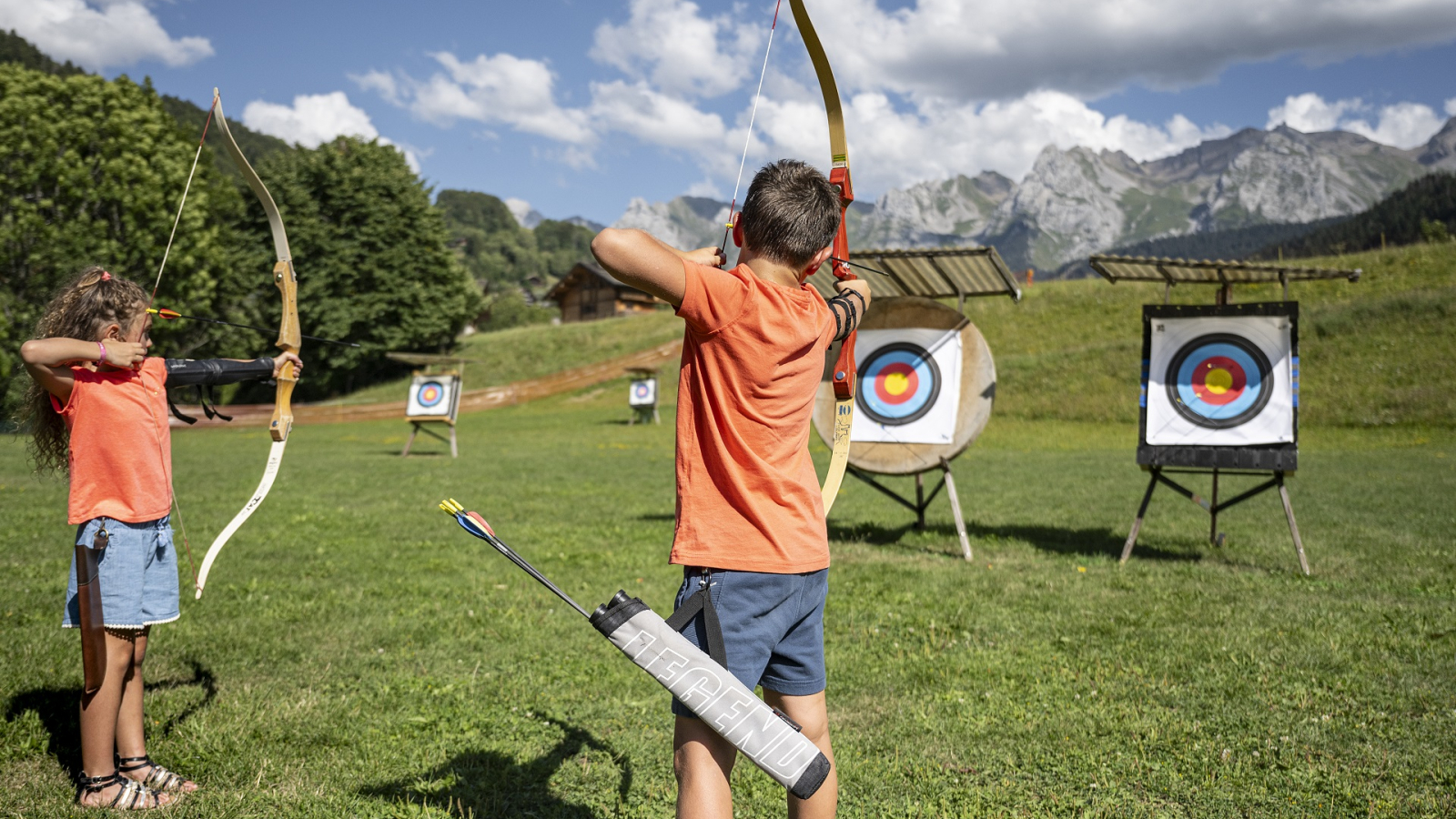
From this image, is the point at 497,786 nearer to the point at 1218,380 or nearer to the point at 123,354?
the point at 123,354

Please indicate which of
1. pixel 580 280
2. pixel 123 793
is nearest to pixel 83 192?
pixel 123 793

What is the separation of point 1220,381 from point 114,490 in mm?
7600

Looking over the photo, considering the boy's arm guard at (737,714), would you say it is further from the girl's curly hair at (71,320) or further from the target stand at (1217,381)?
the target stand at (1217,381)

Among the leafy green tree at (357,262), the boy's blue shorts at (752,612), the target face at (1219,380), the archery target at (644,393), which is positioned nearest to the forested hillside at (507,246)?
the leafy green tree at (357,262)

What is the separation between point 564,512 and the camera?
31.3 ft

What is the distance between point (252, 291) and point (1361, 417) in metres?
36.5

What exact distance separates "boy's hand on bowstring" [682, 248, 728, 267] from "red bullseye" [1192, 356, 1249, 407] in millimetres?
6449

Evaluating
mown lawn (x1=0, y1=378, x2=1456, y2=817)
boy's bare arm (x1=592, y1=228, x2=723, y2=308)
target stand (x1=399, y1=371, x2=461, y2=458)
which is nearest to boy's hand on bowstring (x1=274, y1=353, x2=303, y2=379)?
mown lawn (x1=0, y1=378, x2=1456, y2=817)

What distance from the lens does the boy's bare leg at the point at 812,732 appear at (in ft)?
6.91

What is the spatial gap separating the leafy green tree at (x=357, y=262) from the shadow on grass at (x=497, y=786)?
35876 millimetres

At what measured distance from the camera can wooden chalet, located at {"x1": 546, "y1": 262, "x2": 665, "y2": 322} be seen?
56562mm

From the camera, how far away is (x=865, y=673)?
427 centimetres

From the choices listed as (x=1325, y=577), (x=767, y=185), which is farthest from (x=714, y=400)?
(x=1325, y=577)

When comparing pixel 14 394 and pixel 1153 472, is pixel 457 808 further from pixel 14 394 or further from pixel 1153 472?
pixel 1153 472
